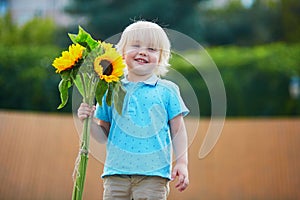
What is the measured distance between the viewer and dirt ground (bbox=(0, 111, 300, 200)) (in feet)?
27.8

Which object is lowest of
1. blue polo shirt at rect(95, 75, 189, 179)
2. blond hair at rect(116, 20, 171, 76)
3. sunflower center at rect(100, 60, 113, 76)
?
blue polo shirt at rect(95, 75, 189, 179)

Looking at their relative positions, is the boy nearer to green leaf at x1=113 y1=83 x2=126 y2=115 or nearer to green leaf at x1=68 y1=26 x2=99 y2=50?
green leaf at x1=113 y1=83 x2=126 y2=115

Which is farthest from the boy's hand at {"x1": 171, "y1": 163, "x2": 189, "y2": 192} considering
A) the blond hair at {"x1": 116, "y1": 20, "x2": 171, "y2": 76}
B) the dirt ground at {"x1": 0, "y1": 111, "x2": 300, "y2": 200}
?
the dirt ground at {"x1": 0, "y1": 111, "x2": 300, "y2": 200}

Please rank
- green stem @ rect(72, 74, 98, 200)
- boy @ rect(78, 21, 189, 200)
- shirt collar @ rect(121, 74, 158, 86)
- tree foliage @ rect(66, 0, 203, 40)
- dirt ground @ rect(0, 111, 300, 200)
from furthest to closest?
tree foliage @ rect(66, 0, 203, 40) < dirt ground @ rect(0, 111, 300, 200) < shirt collar @ rect(121, 74, 158, 86) < boy @ rect(78, 21, 189, 200) < green stem @ rect(72, 74, 98, 200)

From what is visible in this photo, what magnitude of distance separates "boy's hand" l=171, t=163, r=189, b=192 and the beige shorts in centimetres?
8

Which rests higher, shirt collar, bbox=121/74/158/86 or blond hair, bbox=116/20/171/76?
blond hair, bbox=116/20/171/76

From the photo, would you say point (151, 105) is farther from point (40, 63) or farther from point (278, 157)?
point (40, 63)

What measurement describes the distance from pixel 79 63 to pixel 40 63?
799cm

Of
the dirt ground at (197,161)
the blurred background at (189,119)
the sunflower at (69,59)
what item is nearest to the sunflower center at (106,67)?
the sunflower at (69,59)

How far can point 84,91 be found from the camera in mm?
2951

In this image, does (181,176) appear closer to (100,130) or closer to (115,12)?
(100,130)

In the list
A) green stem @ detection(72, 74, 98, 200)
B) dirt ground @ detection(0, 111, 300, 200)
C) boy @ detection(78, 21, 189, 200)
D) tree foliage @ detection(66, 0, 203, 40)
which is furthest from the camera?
tree foliage @ detection(66, 0, 203, 40)

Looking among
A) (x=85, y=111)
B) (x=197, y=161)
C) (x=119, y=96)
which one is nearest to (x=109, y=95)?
(x=119, y=96)

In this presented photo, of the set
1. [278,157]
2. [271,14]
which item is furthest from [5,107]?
[271,14]
